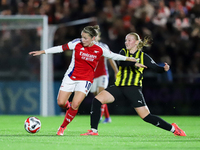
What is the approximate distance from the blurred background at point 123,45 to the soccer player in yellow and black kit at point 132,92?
5.78 metres

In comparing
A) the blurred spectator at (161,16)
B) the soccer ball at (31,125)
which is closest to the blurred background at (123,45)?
the blurred spectator at (161,16)

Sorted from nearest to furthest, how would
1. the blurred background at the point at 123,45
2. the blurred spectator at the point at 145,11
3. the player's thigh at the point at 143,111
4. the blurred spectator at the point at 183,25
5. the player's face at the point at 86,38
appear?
the player's thigh at the point at 143,111, the player's face at the point at 86,38, the blurred background at the point at 123,45, the blurred spectator at the point at 183,25, the blurred spectator at the point at 145,11

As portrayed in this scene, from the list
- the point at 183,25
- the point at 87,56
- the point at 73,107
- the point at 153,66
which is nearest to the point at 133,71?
the point at 153,66

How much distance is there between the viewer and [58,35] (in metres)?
14.2

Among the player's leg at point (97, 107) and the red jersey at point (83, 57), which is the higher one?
the red jersey at point (83, 57)

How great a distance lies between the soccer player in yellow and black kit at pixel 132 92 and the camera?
614cm

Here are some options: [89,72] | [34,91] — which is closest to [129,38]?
[89,72]

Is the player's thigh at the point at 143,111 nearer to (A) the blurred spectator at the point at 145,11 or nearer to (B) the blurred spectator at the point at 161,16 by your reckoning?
(B) the blurred spectator at the point at 161,16

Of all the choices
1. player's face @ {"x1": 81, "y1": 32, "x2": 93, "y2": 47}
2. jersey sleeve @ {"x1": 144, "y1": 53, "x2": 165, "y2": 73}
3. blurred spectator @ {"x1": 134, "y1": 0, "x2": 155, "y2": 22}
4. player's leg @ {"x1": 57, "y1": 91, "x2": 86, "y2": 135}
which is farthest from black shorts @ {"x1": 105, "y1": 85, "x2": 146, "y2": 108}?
blurred spectator @ {"x1": 134, "y1": 0, "x2": 155, "y2": 22}

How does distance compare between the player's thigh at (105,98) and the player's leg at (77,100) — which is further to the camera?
the player's leg at (77,100)

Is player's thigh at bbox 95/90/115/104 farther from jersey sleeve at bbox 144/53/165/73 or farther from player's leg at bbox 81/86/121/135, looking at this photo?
jersey sleeve at bbox 144/53/165/73

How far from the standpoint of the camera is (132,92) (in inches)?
245

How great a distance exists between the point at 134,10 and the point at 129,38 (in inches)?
287

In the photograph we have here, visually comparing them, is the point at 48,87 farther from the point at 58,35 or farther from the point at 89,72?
the point at 89,72
